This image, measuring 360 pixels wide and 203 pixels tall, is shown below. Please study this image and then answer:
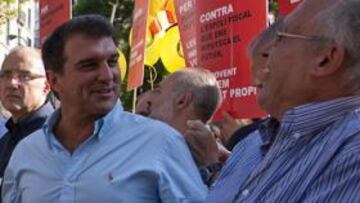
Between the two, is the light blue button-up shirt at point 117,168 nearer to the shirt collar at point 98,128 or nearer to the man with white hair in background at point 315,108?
the shirt collar at point 98,128

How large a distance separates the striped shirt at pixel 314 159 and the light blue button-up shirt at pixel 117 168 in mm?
466

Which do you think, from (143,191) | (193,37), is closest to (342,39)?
(143,191)

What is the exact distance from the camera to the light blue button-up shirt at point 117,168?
2.83 metres

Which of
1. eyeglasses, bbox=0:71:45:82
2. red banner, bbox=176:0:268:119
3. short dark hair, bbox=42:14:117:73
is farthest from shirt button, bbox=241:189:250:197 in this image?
eyeglasses, bbox=0:71:45:82

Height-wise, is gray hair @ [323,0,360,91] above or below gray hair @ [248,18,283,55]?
above

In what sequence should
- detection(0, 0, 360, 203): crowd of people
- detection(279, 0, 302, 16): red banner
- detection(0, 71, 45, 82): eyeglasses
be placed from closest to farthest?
1. detection(0, 0, 360, 203): crowd of people
2. detection(279, 0, 302, 16): red banner
3. detection(0, 71, 45, 82): eyeglasses

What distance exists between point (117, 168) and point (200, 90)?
3.49ft

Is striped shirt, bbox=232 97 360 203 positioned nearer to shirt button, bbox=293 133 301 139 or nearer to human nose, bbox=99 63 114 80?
shirt button, bbox=293 133 301 139

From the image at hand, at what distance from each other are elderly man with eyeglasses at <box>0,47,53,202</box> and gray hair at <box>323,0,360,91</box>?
2504 mm

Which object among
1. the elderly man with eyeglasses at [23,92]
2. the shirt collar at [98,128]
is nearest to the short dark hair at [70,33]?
the shirt collar at [98,128]

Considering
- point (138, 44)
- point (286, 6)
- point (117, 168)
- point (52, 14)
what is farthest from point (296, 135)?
point (52, 14)

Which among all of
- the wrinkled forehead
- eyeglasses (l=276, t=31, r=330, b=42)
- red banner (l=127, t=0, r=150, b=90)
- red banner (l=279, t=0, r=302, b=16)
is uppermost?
the wrinkled forehead

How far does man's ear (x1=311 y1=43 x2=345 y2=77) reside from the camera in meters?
2.30

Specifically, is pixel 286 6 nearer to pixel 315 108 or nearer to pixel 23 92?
pixel 23 92
